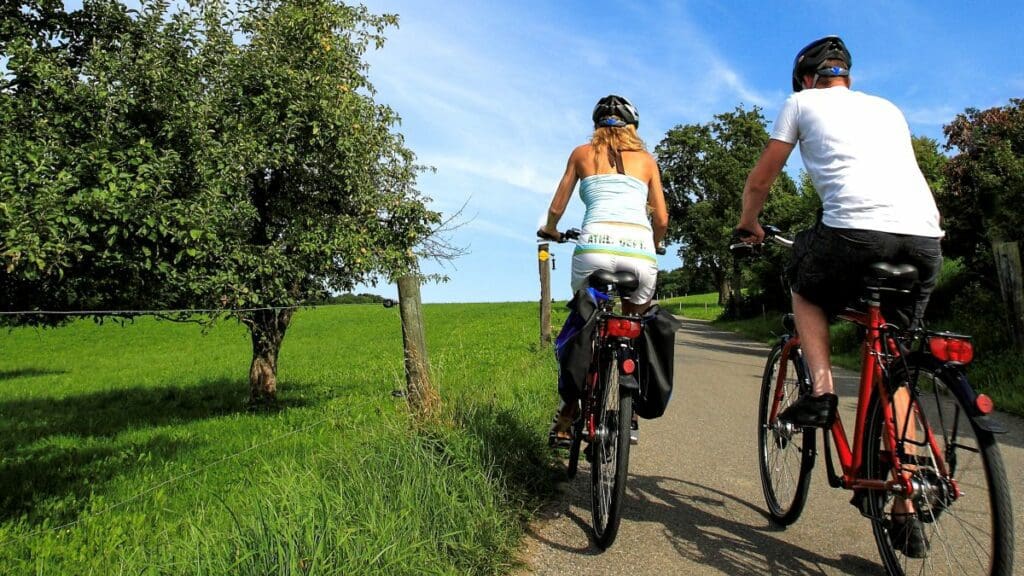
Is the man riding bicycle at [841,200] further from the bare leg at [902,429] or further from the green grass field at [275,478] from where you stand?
the green grass field at [275,478]

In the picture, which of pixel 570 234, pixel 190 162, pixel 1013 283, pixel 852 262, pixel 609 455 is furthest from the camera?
pixel 1013 283

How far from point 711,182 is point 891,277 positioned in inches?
1519

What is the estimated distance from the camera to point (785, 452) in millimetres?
3697

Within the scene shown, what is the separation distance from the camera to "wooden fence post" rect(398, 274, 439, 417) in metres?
4.81

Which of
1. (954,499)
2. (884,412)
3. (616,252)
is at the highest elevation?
(616,252)

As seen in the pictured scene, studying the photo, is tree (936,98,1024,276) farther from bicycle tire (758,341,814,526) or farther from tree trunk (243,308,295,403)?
tree trunk (243,308,295,403)

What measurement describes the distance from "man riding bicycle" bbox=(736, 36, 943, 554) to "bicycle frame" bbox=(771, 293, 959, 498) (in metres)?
0.11

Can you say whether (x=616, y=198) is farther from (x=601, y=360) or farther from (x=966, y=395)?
(x=966, y=395)

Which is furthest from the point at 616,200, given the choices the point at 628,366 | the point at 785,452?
the point at 785,452

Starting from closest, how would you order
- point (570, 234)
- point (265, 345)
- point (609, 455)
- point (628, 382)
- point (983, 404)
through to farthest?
point (983, 404) → point (628, 382) → point (609, 455) → point (570, 234) → point (265, 345)

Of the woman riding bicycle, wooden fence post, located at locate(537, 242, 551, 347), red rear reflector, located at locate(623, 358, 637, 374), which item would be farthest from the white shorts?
wooden fence post, located at locate(537, 242, 551, 347)

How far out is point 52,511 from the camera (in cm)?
696

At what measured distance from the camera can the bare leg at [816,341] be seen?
2932 millimetres

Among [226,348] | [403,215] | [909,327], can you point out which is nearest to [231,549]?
[909,327]
